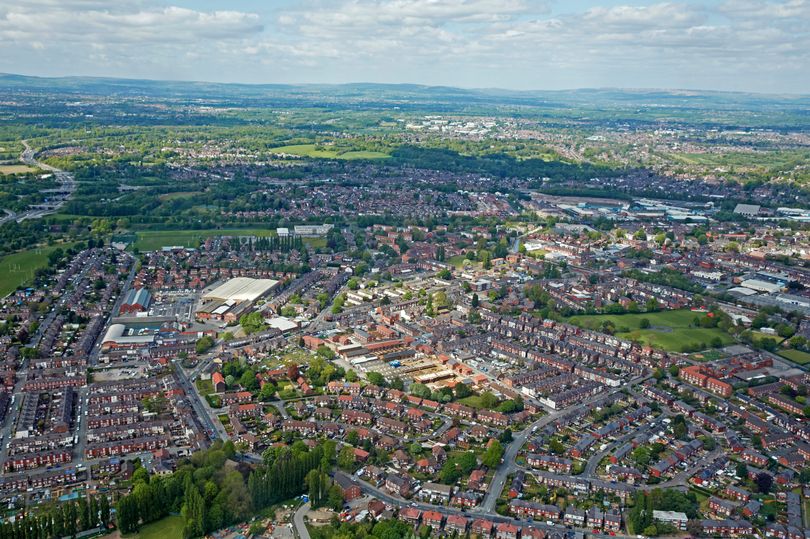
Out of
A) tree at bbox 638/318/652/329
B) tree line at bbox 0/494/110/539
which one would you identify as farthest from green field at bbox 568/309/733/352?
tree line at bbox 0/494/110/539

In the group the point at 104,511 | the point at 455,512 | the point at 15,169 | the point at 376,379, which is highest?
the point at 15,169

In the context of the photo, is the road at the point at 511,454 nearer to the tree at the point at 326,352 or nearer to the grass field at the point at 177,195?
the tree at the point at 326,352

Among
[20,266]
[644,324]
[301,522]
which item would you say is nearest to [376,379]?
[301,522]

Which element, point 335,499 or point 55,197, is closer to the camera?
point 335,499

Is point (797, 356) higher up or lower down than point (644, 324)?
lower down

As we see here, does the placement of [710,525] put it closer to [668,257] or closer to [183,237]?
[668,257]

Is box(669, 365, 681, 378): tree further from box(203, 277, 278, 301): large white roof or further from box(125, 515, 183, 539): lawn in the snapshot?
box(203, 277, 278, 301): large white roof

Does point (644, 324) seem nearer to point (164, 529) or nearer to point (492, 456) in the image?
point (492, 456)
